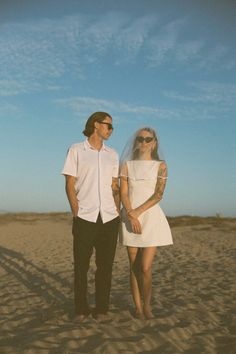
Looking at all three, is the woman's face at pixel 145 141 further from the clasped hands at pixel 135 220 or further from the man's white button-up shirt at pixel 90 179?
the clasped hands at pixel 135 220

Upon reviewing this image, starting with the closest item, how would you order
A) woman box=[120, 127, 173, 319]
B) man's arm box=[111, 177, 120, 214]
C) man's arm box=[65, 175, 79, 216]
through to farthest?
1. man's arm box=[65, 175, 79, 216]
2. woman box=[120, 127, 173, 319]
3. man's arm box=[111, 177, 120, 214]

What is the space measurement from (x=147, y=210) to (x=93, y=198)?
644mm

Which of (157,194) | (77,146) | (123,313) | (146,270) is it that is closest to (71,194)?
(77,146)

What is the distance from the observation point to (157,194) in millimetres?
4707

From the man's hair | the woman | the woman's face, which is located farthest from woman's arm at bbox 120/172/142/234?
the man's hair

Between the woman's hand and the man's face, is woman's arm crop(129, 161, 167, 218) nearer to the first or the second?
the woman's hand

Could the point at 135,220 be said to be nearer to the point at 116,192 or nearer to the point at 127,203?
the point at 127,203

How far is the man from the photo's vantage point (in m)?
4.59

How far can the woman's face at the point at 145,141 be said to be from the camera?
4.77 m

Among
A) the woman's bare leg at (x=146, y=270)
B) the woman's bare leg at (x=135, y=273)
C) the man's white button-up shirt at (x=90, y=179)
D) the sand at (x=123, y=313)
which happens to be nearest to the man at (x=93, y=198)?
the man's white button-up shirt at (x=90, y=179)

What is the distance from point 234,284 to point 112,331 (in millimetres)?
3989

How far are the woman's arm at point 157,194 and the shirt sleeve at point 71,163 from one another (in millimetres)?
786

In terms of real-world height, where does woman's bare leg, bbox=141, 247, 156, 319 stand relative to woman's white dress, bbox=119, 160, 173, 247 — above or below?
below

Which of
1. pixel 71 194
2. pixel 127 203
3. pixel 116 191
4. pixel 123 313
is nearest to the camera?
pixel 71 194
